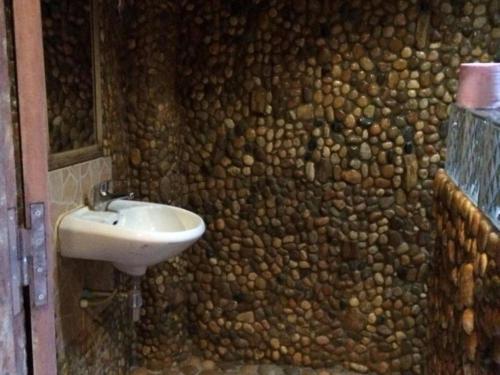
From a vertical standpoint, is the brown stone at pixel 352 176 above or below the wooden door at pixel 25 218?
below

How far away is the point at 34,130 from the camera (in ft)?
2.04

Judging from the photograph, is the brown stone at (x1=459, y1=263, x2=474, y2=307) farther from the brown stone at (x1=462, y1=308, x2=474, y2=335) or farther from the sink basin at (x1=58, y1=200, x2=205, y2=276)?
the sink basin at (x1=58, y1=200, x2=205, y2=276)

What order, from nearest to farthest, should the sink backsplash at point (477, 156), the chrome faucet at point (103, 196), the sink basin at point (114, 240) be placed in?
the sink backsplash at point (477, 156) → the sink basin at point (114, 240) → the chrome faucet at point (103, 196)

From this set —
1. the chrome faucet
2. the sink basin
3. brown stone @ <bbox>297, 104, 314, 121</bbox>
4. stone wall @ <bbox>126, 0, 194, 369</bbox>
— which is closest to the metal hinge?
the sink basin

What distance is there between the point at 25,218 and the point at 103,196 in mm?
1491

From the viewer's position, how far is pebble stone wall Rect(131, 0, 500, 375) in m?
2.31

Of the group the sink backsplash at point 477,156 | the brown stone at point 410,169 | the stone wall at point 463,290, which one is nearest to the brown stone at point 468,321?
the stone wall at point 463,290

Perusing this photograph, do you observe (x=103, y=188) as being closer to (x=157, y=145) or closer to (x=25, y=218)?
(x=157, y=145)

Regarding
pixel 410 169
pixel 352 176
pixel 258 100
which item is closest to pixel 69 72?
pixel 258 100

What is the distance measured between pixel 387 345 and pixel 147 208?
4.72 feet

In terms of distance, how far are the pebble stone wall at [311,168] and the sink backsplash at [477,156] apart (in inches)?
27.4

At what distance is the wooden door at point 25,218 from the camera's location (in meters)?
0.59

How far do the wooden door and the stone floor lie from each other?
6.82ft

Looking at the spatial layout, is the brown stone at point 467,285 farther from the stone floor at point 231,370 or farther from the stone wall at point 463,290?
the stone floor at point 231,370
